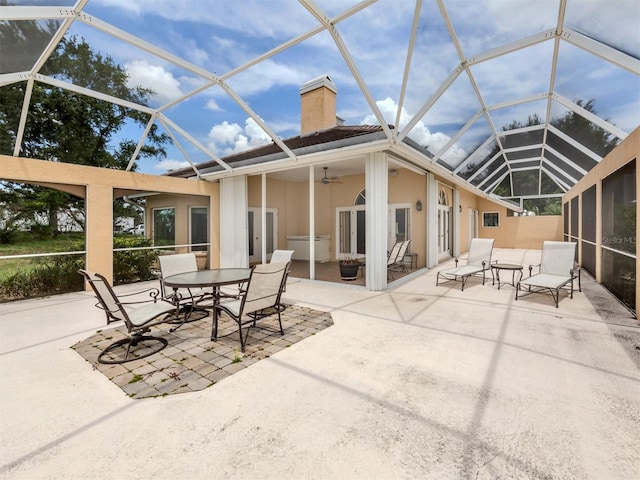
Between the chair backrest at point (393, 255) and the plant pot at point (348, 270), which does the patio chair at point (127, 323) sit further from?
the chair backrest at point (393, 255)

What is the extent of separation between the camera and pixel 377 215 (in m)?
6.35

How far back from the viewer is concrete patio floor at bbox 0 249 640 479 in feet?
5.79

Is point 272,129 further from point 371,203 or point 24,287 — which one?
point 24,287

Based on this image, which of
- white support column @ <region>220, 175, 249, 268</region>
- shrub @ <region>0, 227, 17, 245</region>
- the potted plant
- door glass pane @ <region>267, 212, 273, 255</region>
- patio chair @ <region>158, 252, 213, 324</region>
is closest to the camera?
patio chair @ <region>158, 252, 213, 324</region>

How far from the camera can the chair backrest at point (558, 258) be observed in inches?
241

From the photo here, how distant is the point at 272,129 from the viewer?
21.7 feet

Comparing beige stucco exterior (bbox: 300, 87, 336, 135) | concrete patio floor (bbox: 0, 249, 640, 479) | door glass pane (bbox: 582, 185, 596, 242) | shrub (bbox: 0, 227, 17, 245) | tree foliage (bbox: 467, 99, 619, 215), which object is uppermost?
beige stucco exterior (bbox: 300, 87, 336, 135)

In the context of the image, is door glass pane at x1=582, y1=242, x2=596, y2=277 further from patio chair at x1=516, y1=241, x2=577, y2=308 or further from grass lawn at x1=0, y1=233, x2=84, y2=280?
grass lawn at x1=0, y1=233, x2=84, y2=280

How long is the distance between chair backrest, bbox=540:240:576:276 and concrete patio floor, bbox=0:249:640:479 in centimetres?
243

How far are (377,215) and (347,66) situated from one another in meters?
2.98

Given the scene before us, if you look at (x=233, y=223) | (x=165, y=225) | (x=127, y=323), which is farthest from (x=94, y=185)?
(x=127, y=323)

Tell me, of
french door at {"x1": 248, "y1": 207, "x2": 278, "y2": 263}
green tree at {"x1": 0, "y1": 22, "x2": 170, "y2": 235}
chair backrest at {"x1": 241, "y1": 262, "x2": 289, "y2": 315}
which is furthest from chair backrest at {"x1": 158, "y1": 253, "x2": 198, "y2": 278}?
french door at {"x1": 248, "y1": 207, "x2": 278, "y2": 263}

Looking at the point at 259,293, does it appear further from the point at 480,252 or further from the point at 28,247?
the point at 28,247

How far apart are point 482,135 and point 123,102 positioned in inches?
365
